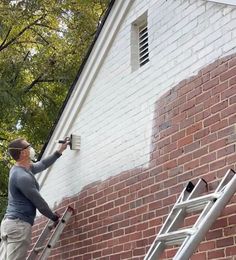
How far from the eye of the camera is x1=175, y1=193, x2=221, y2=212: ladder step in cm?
438

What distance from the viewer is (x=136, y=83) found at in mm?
6352

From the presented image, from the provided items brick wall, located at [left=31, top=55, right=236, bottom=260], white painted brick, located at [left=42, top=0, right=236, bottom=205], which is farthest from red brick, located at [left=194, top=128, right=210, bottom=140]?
white painted brick, located at [left=42, top=0, right=236, bottom=205]

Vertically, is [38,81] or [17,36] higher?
[17,36]

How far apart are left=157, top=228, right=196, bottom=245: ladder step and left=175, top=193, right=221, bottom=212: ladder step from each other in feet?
0.93

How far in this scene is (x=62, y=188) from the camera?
301 inches

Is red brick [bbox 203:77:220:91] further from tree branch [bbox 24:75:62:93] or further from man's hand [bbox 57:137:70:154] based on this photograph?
tree branch [bbox 24:75:62:93]

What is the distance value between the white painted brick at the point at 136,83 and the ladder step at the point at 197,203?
1.25 meters

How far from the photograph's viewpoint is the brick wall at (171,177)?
15.8 ft

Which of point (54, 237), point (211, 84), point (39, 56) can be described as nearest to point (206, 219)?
point (211, 84)

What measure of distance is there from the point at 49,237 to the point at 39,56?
6630mm

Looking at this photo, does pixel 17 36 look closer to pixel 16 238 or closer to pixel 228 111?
pixel 16 238

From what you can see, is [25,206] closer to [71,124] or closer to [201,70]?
[71,124]

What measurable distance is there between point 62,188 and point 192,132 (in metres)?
2.84

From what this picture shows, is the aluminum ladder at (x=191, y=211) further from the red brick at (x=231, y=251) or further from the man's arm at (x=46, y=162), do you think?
the man's arm at (x=46, y=162)
